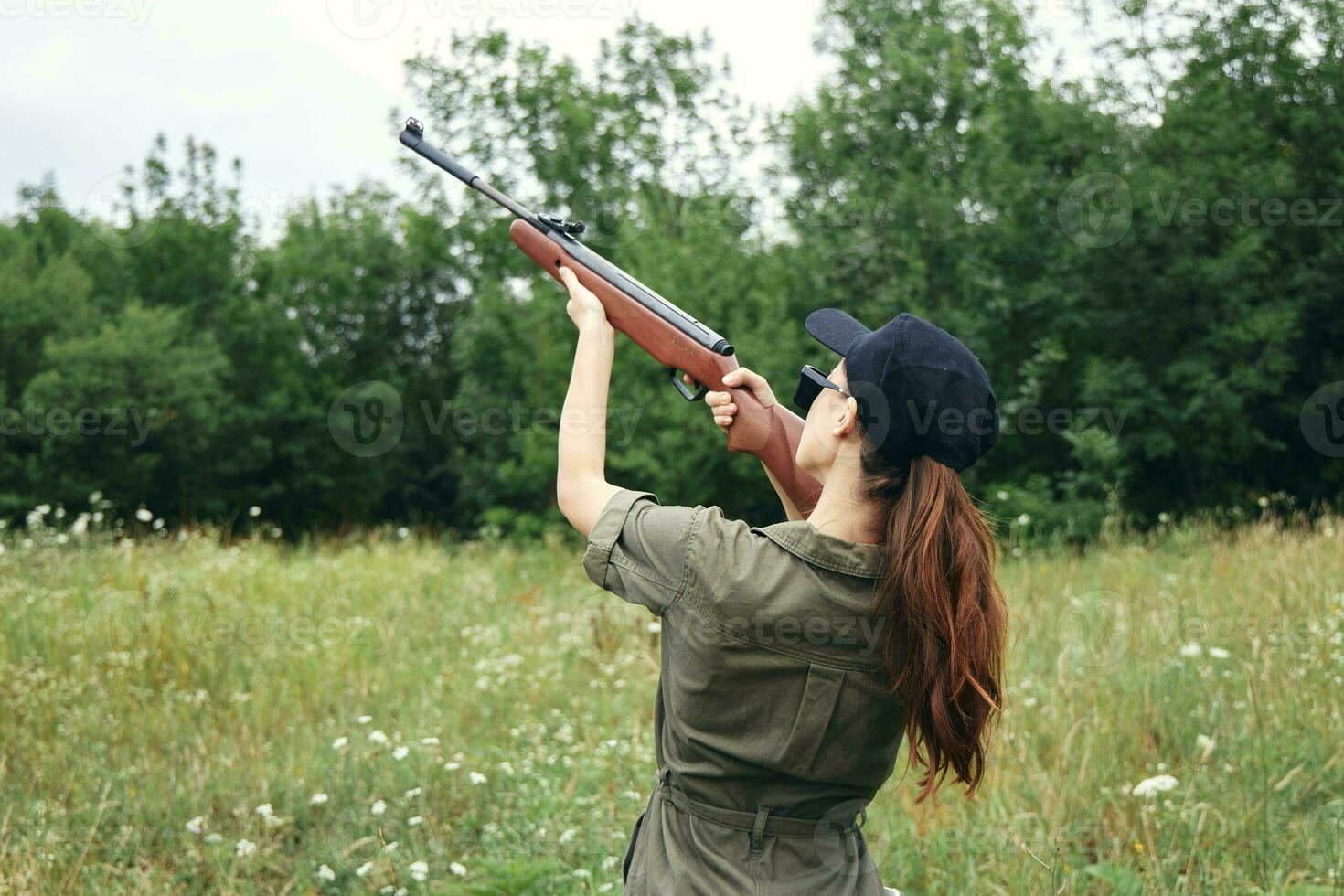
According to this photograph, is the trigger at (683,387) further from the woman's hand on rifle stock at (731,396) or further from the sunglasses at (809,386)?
the sunglasses at (809,386)

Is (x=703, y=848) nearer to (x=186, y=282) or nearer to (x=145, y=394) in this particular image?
(x=145, y=394)

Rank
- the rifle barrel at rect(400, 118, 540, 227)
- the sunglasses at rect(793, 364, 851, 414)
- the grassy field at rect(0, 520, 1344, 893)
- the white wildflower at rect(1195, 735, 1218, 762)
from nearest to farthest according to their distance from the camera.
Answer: the sunglasses at rect(793, 364, 851, 414) < the rifle barrel at rect(400, 118, 540, 227) < the grassy field at rect(0, 520, 1344, 893) < the white wildflower at rect(1195, 735, 1218, 762)

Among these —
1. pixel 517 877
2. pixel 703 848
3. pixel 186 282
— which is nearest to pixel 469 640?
pixel 517 877

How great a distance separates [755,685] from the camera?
1784 mm

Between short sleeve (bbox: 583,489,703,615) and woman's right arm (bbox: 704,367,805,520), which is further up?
woman's right arm (bbox: 704,367,805,520)

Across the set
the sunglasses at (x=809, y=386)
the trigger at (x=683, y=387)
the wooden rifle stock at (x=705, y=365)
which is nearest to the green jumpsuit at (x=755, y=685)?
the sunglasses at (x=809, y=386)

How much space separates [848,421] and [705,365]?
2.47ft

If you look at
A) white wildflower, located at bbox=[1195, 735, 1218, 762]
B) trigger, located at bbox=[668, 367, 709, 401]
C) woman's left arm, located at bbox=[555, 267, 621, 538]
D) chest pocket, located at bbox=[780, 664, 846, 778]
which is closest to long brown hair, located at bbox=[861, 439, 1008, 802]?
chest pocket, located at bbox=[780, 664, 846, 778]

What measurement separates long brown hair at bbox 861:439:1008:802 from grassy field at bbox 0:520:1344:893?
139 centimetres

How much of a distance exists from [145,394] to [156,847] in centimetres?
1855

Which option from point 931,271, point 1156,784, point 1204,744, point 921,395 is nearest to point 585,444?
point 921,395

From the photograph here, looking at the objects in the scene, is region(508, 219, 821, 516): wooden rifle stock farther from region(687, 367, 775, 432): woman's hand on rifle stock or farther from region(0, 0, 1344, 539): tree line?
region(0, 0, 1344, 539): tree line

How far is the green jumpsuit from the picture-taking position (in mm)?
1755

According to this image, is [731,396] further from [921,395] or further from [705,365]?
[921,395]
